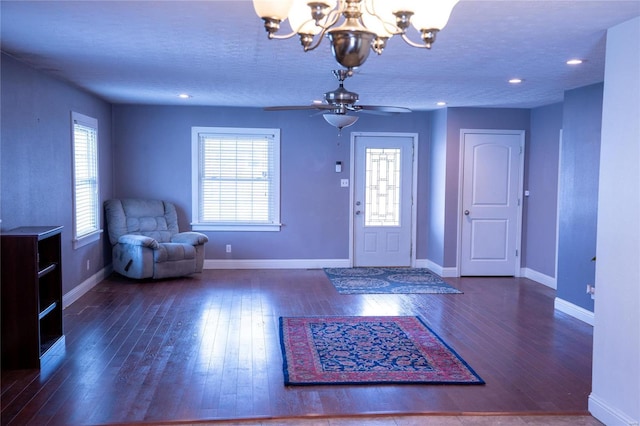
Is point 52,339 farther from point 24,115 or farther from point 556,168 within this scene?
point 556,168

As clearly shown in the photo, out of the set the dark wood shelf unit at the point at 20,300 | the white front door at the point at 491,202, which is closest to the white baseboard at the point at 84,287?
the dark wood shelf unit at the point at 20,300

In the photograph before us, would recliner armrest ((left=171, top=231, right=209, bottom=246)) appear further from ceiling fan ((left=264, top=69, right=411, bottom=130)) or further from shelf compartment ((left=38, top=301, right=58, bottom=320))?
ceiling fan ((left=264, top=69, right=411, bottom=130))

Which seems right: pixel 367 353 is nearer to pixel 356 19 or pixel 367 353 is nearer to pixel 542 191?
pixel 356 19

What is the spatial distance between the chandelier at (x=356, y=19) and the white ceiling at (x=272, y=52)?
98cm

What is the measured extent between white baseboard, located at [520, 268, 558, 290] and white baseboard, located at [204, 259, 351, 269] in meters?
2.45

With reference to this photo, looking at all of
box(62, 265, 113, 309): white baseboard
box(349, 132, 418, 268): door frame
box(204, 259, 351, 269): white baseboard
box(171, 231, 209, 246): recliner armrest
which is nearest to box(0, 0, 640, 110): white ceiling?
box(349, 132, 418, 268): door frame

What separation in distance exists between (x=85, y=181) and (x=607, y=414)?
5.60 metres

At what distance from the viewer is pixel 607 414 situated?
3117 mm

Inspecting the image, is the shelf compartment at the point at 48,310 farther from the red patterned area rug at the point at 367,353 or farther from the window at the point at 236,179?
the window at the point at 236,179

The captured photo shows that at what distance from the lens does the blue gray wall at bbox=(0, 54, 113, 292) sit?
4.28m

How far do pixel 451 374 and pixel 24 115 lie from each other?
3983 millimetres

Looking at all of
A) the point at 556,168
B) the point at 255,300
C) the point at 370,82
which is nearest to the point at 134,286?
the point at 255,300

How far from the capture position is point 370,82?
5344 millimetres

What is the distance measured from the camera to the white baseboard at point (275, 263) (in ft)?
25.7
